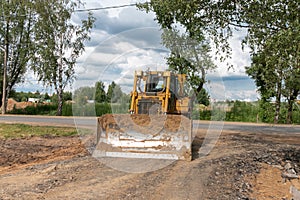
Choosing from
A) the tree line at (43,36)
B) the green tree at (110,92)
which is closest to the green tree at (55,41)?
the tree line at (43,36)

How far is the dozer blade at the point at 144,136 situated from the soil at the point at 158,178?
1.88 ft

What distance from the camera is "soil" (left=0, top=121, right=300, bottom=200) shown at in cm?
579

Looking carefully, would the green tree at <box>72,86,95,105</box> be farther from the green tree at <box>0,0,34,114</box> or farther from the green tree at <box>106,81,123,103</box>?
the green tree at <box>0,0,34,114</box>

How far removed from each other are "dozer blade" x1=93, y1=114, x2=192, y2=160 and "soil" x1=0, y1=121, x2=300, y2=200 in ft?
1.88

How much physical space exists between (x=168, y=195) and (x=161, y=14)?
17.7 ft

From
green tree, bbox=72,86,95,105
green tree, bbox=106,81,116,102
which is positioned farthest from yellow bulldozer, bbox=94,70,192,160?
green tree, bbox=72,86,95,105

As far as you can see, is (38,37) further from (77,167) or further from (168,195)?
(168,195)

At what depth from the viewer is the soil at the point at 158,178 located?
579cm

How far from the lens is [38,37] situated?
30000 mm

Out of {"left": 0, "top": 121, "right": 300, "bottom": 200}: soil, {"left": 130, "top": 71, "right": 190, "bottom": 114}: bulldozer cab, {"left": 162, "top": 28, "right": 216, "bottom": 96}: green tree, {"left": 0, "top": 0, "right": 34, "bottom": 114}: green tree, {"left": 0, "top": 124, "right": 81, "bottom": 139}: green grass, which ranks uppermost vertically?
{"left": 0, "top": 0, "right": 34, "bottom": 114}: green tree

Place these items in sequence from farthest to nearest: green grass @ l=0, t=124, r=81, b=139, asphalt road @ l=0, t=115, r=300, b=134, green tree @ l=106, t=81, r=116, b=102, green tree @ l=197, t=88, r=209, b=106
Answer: asphalt road @ l=0, t=115, r=300, b=134 < green tree @ l=197, t=88, r=209, b=106 < green grass @ l=0, t=124, r=81, b=139 < green tree @ l=106, t=81, r=116, b=102

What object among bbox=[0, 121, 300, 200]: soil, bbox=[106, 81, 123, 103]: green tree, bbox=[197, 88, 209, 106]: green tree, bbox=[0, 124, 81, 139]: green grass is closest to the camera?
bbox=[0, 121, 300, 200]: soil

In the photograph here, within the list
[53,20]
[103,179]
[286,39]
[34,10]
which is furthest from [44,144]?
[34,10]

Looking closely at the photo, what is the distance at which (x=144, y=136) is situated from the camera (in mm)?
9359
